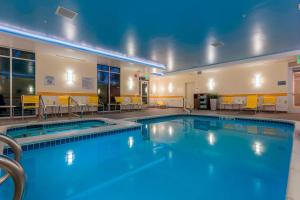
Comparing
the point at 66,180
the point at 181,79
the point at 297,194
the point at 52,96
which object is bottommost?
the point at 66,180

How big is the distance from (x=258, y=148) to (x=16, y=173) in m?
3.75

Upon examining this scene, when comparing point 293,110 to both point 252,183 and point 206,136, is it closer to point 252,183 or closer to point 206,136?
point 206,136

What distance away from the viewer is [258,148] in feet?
10.9

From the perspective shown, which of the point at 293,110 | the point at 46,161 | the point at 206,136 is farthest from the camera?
the point at 293,110

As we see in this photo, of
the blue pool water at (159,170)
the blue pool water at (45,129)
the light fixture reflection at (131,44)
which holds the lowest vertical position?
the blue pool water at (159,170)

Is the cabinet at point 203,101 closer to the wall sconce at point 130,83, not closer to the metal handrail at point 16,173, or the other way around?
the wall sconce at point 130,83

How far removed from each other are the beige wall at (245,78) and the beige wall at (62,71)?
728cm

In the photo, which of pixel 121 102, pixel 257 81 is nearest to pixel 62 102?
pixel 121 102

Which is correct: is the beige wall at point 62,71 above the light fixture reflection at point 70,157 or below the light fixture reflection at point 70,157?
above

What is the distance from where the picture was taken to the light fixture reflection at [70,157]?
8.95ft

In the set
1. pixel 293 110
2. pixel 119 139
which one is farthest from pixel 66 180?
pixel 293 110

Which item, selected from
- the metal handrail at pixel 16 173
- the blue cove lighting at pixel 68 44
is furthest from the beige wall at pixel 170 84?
the metal handrail at pixel 16 173

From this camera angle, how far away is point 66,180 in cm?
213

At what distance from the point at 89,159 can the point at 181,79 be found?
1122 centimetres
